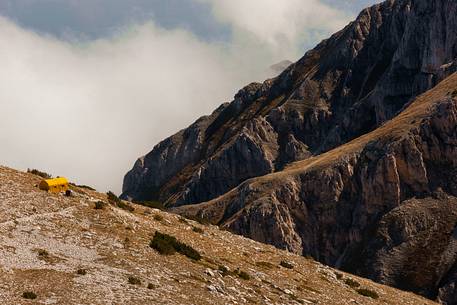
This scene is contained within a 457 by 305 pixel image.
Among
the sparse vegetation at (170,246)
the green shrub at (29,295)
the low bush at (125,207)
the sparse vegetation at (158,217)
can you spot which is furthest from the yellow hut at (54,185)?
the green shrub at (29,295)

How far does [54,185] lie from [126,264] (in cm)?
1299

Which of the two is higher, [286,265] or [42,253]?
[286,265]

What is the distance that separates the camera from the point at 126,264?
99.0 ft

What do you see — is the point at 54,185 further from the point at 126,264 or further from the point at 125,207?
the point at 126,264

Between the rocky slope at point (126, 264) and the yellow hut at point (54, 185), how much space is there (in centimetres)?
75

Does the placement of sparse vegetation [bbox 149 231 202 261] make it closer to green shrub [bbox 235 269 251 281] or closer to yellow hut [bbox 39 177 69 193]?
green shrub [bbox 235 269 251 281]

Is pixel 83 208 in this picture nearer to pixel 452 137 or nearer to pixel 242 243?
pixel 242 243

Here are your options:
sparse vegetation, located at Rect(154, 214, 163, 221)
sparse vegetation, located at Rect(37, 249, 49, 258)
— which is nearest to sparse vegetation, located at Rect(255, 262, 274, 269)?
sparse vegetation, located at Rect(154, 214, 163, 221)

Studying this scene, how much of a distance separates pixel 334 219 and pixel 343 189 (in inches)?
366

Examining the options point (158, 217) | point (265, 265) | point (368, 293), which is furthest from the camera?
point (158, 217)

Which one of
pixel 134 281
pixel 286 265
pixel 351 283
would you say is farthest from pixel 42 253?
pixel 351 283

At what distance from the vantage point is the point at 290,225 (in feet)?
522

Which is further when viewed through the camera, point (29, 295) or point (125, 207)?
point (125, 207)

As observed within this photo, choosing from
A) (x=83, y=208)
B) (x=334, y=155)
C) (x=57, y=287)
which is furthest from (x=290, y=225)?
(x=57, y=287)
